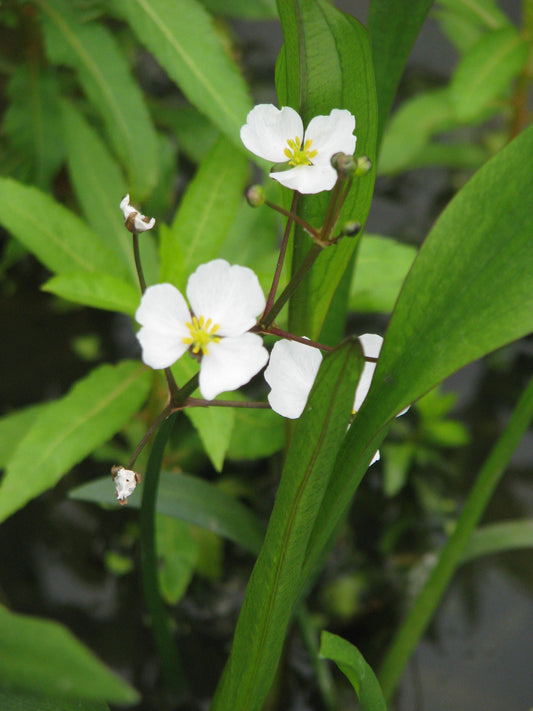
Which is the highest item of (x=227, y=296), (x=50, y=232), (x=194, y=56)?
(x=194, y=56)

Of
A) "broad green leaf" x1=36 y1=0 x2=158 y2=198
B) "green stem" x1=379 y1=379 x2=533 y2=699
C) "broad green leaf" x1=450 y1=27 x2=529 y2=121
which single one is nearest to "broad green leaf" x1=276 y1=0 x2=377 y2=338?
"green stem" x1=379 y1=379 x2=533 y2=699

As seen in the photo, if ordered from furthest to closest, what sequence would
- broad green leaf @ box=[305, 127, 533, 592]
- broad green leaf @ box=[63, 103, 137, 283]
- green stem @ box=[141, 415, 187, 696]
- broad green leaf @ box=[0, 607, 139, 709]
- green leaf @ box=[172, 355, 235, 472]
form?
broad green leaf @ box=[63, 103, 137, 283] < green leaf @ box=[172, 355, 235, 472] < green stem @ box=[141, 415, 187, 696] < broad green leaf @ box=[305, 127, 533, 592] < broad green leaf @ box=[0, 607, 139, 709]

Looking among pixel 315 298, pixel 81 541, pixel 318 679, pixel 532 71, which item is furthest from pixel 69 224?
pixel 532 71

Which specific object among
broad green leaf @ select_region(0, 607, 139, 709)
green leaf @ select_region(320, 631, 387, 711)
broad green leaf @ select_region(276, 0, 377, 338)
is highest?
broad green leaf @ select_region(276, 0, 377, 338)

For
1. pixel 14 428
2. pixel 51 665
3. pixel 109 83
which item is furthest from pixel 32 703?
pixel 109 83

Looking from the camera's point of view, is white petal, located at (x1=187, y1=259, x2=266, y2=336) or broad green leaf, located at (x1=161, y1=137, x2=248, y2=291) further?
broad green leaf, located at (x1=161, y1=137, x2=248, y2=291)

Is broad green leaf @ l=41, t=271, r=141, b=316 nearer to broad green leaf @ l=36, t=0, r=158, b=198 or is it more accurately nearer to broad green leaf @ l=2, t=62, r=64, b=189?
broad green leaf @ l=36, t=0, r=158, b=198

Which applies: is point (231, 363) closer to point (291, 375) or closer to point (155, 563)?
point (291, 375)
